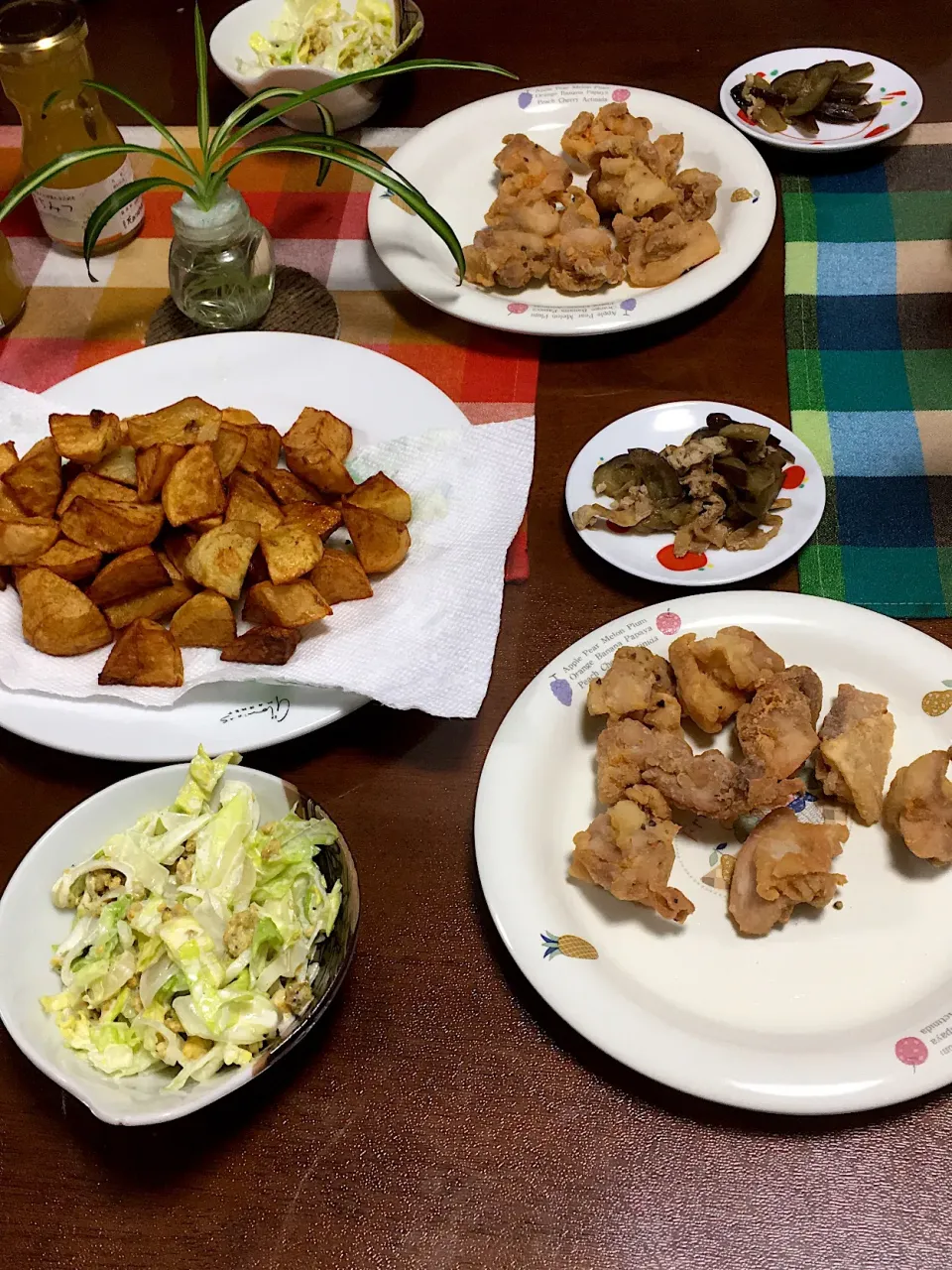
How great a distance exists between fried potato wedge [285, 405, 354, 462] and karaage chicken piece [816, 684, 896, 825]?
0.75 meters

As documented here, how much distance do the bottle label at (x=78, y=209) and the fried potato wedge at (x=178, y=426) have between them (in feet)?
2.01

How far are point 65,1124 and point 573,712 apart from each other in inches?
26.6

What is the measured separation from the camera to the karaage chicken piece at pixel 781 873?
1022 millimetres

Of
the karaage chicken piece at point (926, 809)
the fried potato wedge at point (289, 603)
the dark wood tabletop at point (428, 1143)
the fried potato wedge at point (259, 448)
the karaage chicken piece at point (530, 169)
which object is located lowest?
the dark wood tabletop at point (428, 1143)

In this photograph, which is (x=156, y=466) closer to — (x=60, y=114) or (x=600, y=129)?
(x=60, y=114)

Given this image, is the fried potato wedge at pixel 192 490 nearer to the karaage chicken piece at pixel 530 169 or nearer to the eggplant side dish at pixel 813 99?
the karaage chicken piece at pixel 530 169

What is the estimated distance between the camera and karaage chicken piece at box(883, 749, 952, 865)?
1.05 m

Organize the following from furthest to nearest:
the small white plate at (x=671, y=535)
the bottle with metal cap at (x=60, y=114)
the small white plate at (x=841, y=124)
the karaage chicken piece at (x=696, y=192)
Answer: the small white plate at (x=841, y=124) → the karaage chicken piece at (x=696, y=192) → the bottle with metal cap at (x=60, y=114) → the small white plate at (x=671, y=535)

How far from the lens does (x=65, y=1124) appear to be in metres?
1.01

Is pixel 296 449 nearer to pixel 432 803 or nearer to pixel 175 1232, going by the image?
pixel 432 803

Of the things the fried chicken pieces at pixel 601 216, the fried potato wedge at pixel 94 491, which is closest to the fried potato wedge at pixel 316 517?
the fried potato wedge at pixel 94 491

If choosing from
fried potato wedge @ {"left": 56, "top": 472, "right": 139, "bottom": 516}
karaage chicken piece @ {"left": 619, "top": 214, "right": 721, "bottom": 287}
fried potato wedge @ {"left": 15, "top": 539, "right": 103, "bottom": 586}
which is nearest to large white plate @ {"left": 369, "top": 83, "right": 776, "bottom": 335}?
karaage chicken piece @ {"left": 619, "top": 214, "right": 721, "bottom": 287}

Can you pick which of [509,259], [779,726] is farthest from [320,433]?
[779,726]

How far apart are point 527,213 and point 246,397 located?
0.60 m
